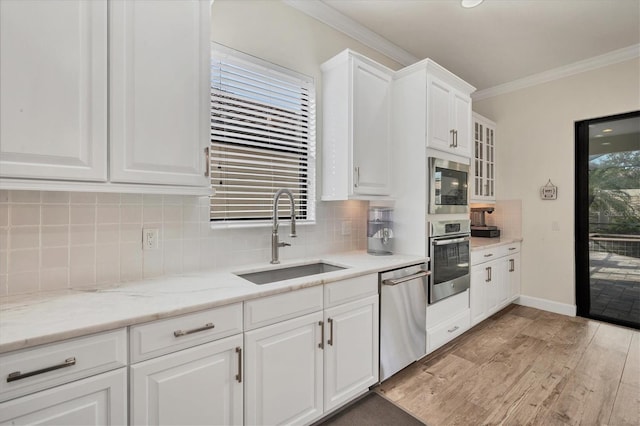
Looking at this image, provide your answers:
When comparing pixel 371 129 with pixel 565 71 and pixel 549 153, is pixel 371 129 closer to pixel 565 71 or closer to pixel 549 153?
pixel 549 153

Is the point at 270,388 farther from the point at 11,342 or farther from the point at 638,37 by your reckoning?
the point at 638,37

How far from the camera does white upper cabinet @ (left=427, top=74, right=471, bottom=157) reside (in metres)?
2.52

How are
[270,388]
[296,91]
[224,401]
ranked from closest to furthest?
[224,401] → [270,388] → [296,91]

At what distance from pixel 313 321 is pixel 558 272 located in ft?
11.5

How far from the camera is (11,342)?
0.90 m

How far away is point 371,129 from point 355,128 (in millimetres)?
190

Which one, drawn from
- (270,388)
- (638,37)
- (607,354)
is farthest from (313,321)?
(638,37)

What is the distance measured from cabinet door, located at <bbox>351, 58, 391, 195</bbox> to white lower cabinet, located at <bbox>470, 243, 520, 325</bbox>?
4.75 feet

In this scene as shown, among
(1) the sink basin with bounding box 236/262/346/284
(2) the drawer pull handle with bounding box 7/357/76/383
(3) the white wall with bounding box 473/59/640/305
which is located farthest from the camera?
(3) the white wall with bounding box 473/59/640/305

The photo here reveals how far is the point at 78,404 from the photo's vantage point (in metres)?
1.02

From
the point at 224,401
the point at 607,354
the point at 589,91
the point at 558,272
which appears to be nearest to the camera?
the point at 224,401

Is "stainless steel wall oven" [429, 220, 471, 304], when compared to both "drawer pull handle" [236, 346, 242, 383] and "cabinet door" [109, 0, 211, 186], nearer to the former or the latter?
"drawer pull handle" [236, 346, 242, 383]

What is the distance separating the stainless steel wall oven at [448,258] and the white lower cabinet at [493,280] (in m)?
0.28

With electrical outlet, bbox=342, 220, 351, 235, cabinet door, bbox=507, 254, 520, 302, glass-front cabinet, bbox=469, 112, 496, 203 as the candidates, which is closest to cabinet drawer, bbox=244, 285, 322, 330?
electrical outlet, bbox=342, 220, 351, 235
